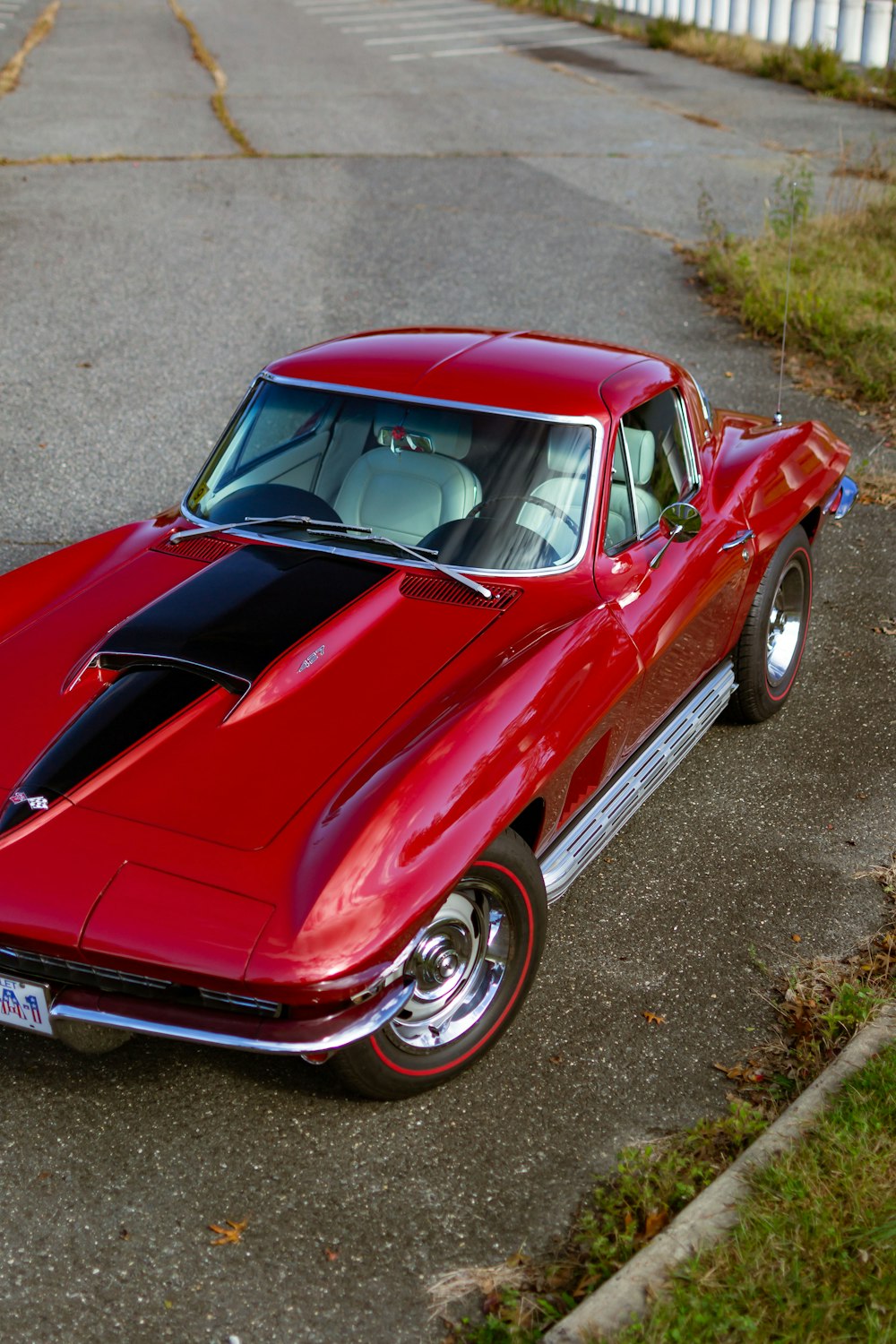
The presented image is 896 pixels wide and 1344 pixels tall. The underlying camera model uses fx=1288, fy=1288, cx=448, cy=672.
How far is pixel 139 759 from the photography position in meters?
3.31

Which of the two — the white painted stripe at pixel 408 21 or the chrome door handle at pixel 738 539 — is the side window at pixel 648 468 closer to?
the chrome door handle at pixel 738 539

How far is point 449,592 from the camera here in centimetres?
395

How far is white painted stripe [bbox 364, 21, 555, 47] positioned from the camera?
23844 mm

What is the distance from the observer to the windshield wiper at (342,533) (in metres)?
4.00

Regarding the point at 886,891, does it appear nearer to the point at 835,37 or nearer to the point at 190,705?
the point at 190,705

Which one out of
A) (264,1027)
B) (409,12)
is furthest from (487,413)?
(409,12)

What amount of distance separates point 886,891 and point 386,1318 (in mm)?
2201

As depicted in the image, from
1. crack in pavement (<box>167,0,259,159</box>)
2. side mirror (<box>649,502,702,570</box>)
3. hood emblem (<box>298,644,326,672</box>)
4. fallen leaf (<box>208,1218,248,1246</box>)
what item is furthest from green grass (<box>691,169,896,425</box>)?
fallen leaf (<box>208,1218,248,1246</box>)

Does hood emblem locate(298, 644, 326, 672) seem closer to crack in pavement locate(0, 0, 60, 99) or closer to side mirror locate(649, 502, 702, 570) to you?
side mirror locate(649, 502, 702, 570)

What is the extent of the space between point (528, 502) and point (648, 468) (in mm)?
656

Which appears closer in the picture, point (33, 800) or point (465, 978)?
point (33, 800)

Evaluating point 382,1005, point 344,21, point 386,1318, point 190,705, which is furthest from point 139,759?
point 344,21

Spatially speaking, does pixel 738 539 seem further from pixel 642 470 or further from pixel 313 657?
pixel 313 657

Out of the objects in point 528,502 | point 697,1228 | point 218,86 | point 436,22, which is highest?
point 436,22
